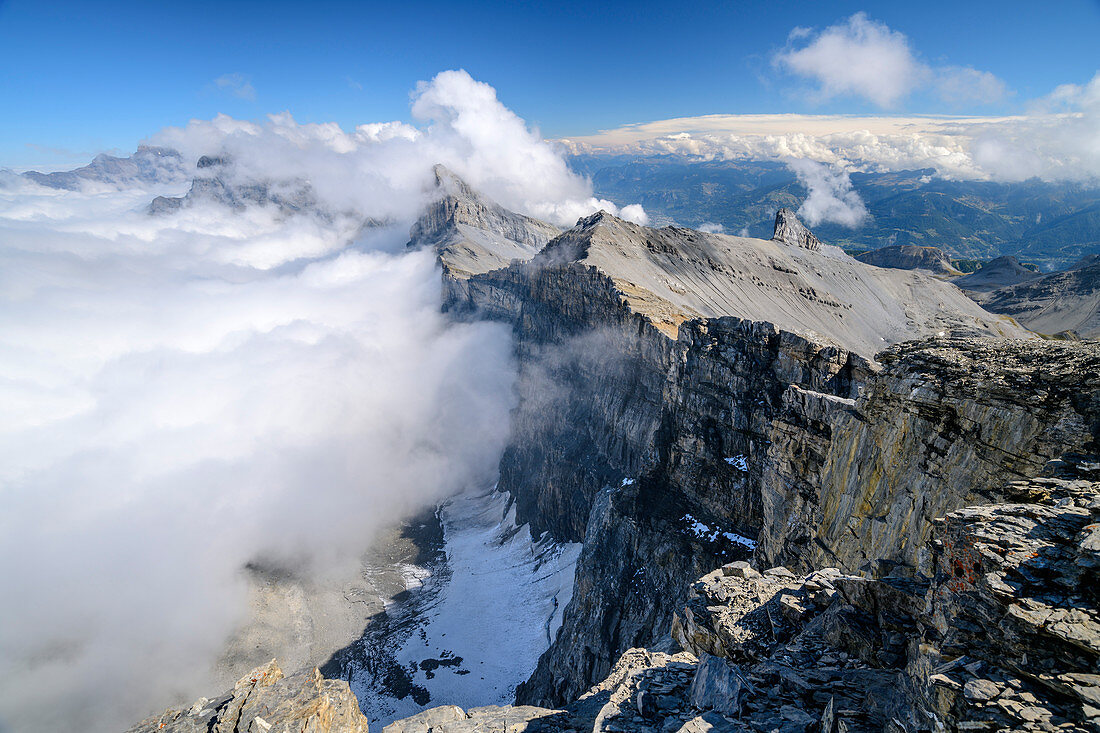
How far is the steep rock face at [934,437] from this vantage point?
17812 millimetres

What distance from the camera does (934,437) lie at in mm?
22203

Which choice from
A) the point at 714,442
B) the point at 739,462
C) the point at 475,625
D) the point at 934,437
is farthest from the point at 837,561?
the point at 475,625

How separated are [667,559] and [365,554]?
115139 mm

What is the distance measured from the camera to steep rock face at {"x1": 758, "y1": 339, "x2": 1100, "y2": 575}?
17.8 meters

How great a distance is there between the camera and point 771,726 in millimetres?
13680

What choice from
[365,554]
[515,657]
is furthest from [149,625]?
[515,657]

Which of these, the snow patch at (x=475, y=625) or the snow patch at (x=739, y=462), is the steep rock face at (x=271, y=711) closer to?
the snow patch at (x=739, y=462)

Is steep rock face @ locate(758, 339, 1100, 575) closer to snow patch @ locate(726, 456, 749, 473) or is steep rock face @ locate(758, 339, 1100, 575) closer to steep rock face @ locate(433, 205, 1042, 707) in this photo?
steep rock face @ locate(433, 205, 1042, 707)

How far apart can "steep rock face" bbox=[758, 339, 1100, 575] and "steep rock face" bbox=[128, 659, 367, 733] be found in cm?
2582

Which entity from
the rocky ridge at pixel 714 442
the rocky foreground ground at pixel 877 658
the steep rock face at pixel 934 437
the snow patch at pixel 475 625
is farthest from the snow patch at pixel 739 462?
the snow patch at pixel 475 625

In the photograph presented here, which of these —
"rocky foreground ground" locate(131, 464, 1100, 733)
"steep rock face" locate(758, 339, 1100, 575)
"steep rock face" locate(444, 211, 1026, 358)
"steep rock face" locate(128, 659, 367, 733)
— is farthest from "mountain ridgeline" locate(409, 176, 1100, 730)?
"steep rock face" locate(128, 659, 367, 733)

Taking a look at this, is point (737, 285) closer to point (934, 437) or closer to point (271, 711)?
point (934, 437)

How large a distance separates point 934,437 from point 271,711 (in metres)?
33.8

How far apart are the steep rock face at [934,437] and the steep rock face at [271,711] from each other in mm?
25820
